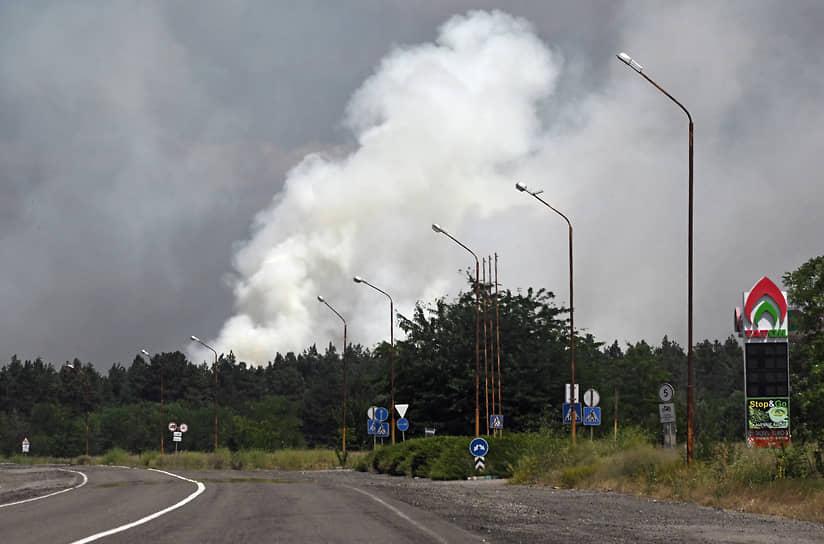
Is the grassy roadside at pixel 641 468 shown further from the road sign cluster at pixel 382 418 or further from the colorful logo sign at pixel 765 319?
the colorful logo sign at pixel 765 319

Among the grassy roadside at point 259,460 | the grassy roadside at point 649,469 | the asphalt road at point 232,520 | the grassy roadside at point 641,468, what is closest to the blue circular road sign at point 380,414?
the grassy roadside at point 641,468

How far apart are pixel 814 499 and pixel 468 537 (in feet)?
30.1

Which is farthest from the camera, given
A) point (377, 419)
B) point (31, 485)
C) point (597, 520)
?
point (377, 419)

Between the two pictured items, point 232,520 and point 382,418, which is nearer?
point 232,520

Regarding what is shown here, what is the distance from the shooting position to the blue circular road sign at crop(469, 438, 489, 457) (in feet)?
119

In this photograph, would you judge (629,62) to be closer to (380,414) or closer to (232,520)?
(232,520)

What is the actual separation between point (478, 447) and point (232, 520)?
20.4m

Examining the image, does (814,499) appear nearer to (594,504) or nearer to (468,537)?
(594,504)

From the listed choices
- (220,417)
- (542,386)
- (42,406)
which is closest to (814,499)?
(542,386)

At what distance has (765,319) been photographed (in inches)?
2074

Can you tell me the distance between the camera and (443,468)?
127ft

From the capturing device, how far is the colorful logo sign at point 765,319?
52.3 m

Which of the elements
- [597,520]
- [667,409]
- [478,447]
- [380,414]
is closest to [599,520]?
[597,520]

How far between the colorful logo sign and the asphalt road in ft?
107
